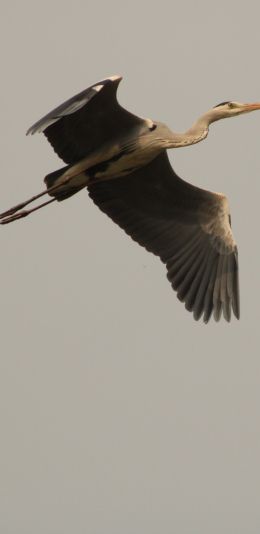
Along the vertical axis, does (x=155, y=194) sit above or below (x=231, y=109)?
below

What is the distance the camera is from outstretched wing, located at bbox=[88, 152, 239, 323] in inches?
554

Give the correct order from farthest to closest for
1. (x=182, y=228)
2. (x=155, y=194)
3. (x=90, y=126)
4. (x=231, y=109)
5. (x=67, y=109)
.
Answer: (x=182, y=228)
(x=155, y=194)
(x=231, y=109)
(x=90, y=126)
(x=67, y=109)

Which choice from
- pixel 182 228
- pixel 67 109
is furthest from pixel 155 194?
pixel 67 109

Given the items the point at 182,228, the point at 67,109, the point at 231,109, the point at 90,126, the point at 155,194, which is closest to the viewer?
the point at 67,109

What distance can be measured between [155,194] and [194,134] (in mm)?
1240

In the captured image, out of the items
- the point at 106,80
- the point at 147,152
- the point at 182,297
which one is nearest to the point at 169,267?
the point at 182,297

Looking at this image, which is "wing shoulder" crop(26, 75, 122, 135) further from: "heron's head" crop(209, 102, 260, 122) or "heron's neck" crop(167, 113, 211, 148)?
"heron's head" crop(209, 102, 260, 122)

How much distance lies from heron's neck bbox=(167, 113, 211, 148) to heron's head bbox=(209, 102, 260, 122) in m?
0.21

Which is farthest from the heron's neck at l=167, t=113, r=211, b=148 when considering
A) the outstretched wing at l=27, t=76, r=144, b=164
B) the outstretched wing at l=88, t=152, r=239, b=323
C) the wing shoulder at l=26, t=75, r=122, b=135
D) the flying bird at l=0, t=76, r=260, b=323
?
the wing shoulder at l=26, t=75, r=122, b=135

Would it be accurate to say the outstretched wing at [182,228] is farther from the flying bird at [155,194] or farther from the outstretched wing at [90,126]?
the outstretched wing at [90,126]

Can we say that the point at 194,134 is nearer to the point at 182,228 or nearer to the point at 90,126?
the point at 90,126

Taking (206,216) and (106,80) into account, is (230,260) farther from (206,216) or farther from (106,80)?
(106,80)

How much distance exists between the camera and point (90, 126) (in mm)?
13078

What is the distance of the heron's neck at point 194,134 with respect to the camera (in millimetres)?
13078
